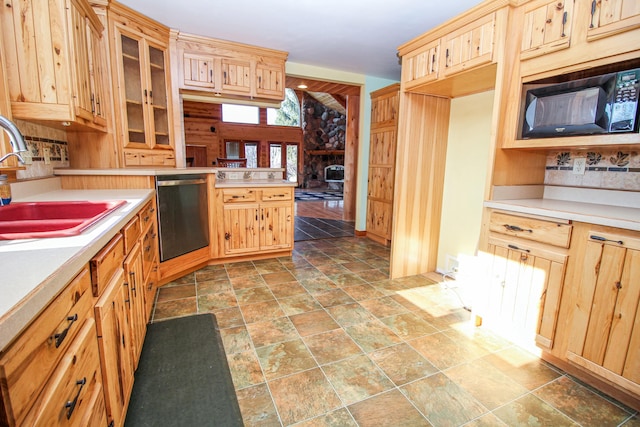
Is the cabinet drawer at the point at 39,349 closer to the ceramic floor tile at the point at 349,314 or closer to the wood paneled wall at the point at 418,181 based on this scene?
the ceramic floor tile at the point at 349,314

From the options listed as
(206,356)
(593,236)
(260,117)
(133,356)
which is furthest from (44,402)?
(260,117)

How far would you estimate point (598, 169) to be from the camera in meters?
2.02

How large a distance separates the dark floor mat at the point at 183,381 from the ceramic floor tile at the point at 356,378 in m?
0.51

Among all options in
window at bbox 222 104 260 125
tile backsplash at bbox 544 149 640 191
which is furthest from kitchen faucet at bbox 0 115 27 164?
window at bbox 222 104 260 125

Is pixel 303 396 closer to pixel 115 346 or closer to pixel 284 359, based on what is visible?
pixel 284 359

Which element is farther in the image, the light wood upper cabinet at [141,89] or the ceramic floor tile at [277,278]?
the ceramic floor tile at [277,278]

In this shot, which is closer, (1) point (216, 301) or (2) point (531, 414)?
(2) point (531, 414)

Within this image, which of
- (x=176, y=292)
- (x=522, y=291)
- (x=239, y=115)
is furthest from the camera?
(x=239, y=115)

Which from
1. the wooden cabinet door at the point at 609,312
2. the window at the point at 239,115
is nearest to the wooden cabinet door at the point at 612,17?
the wooden cabinet door at the point at 609,312

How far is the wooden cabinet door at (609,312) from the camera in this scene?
1.44 m

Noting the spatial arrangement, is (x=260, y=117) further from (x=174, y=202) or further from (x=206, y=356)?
(x=206, y=356)

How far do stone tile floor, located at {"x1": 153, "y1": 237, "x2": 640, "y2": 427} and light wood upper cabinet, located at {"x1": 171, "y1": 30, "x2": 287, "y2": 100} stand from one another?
2109 mm

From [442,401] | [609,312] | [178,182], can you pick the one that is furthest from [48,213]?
[609,312]

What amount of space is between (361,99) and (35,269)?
14.8ft
